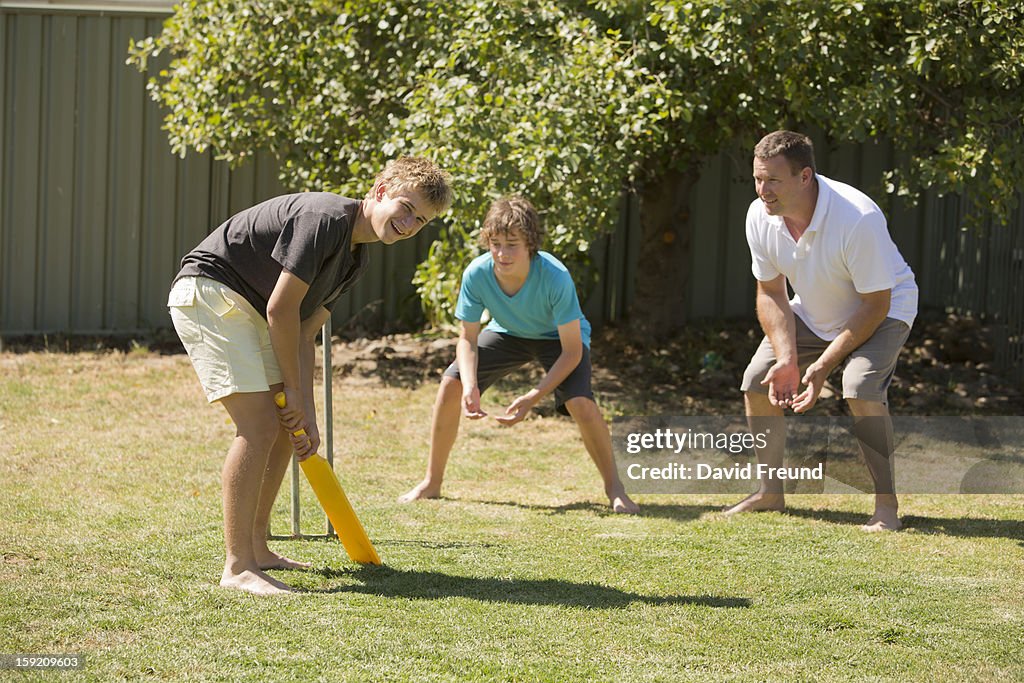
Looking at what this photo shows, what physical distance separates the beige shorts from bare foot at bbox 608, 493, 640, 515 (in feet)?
6.35

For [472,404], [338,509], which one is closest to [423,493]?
[472,404]

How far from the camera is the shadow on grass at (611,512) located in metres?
5.41

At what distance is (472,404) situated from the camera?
17.0 feet

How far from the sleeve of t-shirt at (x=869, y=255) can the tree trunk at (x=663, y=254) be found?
169 inches

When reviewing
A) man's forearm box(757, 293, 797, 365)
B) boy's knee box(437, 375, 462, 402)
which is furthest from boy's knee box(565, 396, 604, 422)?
man's forearm box(757, 293, 797, 365)

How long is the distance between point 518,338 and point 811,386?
4.46 ft

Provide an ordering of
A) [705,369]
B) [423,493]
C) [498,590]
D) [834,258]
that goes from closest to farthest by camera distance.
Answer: [498,590]
[834,258]
[423,493]
[705,369]

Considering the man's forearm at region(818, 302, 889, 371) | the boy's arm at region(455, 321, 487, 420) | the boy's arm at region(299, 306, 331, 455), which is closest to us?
the boy's arm at region(299, 306, 331, 455)

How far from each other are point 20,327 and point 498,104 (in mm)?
4852

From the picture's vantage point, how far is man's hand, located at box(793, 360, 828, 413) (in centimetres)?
495

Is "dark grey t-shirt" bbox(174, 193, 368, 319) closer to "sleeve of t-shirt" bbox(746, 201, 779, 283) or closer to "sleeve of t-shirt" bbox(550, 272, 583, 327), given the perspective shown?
"sleeve of t-shirt" bbox(550, 272, 583, 327)

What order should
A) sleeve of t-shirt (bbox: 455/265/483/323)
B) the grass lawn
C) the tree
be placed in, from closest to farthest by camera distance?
the grass lawn → sleeve of t-shirt (bbox: 455/265/483/323) → the tree

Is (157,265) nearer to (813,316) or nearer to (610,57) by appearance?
(610,57)

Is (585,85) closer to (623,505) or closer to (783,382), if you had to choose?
(783,382)
